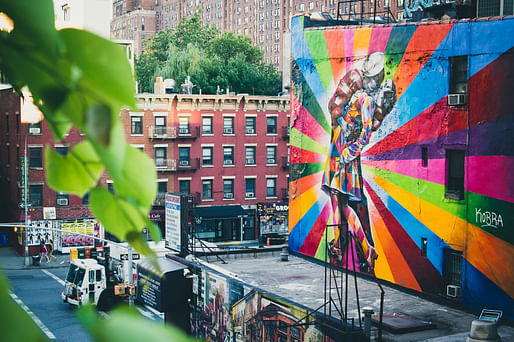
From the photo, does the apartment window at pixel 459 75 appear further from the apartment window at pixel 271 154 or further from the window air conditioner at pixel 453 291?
the apartment window at pixel 271 154

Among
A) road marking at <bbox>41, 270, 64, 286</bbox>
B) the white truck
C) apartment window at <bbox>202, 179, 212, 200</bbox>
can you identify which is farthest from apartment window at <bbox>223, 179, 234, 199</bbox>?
the white truck

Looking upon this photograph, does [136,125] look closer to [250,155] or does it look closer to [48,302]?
[250,155]

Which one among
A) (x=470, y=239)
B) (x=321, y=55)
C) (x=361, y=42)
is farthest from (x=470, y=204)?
(x=321, y=55)

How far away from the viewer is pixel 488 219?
19.4 metres

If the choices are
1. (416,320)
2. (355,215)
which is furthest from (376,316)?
(355,215)

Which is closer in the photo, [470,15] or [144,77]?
[470,15]

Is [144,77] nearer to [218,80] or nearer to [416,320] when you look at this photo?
[218,80]

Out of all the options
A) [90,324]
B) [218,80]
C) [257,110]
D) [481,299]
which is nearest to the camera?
[90,324]

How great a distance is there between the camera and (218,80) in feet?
241

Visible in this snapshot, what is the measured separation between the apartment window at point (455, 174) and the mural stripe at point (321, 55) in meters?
7.13

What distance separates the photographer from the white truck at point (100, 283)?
3148cm

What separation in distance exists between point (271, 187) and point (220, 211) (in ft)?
15.9

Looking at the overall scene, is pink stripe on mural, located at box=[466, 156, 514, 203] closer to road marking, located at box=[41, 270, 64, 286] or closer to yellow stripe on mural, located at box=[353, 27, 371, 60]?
yellow stripe on mural, located at box=[353, 27, 371, 60]

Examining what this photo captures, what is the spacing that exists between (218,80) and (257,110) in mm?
23609
